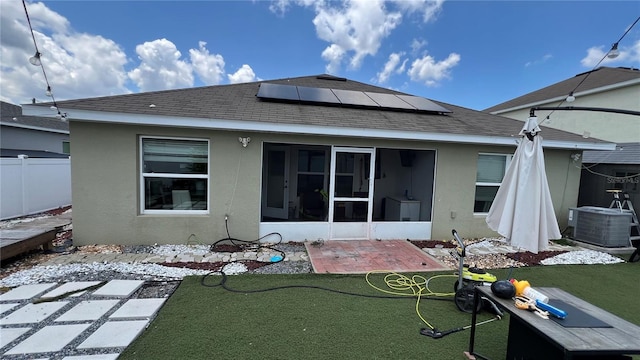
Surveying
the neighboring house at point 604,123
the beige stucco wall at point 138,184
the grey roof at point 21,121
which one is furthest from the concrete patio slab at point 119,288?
the grey roof at point 21,121

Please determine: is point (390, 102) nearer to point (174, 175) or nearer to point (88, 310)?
point (174, 175)

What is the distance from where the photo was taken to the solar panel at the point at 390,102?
7652 millimetres

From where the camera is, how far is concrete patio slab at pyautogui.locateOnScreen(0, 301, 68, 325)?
9.87 feet

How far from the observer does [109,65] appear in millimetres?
9305

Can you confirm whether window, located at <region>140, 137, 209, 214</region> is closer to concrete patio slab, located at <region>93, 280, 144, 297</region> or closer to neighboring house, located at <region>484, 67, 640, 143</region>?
concrete patio slab, located at <region>93, 280, 144, 297</region>

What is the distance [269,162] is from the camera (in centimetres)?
826

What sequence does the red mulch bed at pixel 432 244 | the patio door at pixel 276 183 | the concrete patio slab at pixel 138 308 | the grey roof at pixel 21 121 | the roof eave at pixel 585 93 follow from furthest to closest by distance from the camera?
the grey roof at pixel 21 121 < the roof eave at pixel 585 93 < the patio door at pixel 276 183 < the red mulch bed at pixel 432 244 < the concrete patio slab at pixel 138 308

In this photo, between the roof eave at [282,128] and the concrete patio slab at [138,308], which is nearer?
the concrete patio slab at [138,308]

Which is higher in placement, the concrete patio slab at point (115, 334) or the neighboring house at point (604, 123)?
the neighboring house at point (604, 123)

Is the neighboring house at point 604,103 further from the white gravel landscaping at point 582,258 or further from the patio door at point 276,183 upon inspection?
the patio door at point 276,183

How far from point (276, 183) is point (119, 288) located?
194 inches

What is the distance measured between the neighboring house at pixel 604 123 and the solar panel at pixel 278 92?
7.07m

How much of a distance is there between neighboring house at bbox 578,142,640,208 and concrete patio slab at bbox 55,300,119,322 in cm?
1172

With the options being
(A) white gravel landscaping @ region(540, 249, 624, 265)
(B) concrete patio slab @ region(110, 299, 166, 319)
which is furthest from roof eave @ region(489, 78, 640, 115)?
(B) concrete patio slab @ region(110, 299, 166, 319)
